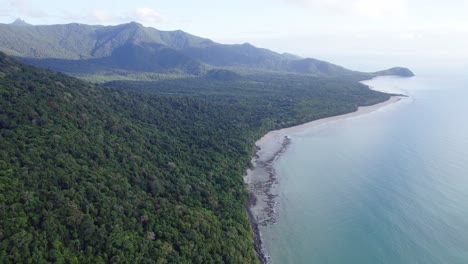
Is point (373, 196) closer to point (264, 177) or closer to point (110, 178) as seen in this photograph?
point (264, 177)

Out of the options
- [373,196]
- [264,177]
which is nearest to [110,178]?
[264,177]

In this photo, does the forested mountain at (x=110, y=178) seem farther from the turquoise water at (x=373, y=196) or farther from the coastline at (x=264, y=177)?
the turquoise water at (x=373, y=196)

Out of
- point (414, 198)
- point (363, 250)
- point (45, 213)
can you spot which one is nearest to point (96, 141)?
point (45, 213)

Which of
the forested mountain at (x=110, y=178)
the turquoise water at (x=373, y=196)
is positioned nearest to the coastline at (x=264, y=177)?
the turquoise water at (x=373, y=196)

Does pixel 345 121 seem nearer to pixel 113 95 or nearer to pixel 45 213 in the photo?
pixel 113 95

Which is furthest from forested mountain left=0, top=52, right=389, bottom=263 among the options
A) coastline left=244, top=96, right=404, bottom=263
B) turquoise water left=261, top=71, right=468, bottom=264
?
turquoise water left=261, top=71, right=468, bottom=264
